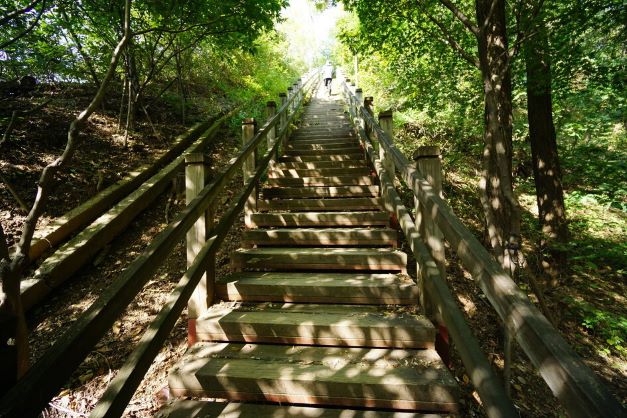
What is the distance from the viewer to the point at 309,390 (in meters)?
2.05

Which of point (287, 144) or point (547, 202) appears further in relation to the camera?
point (287, 144)

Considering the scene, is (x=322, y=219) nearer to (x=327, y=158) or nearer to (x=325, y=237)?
(x=325, y=237)

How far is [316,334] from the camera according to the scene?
244cm

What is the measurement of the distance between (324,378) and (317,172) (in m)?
3.81

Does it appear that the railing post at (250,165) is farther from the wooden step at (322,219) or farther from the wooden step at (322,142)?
the wooden step at (322,142)

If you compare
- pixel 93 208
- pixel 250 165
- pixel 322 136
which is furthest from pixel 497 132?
pixel 93 208

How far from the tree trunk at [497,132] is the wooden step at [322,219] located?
4.25ft

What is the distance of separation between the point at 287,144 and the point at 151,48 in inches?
134

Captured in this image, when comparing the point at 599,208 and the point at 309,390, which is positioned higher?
the point at 599,208

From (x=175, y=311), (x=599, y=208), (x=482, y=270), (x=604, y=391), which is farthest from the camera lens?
(x=599, y=208)

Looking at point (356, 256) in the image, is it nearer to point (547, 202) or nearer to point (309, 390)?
point (309, 390)

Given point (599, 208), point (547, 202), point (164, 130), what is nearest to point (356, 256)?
point (547, 202)

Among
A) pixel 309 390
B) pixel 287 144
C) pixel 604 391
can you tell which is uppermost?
pixel 287 144

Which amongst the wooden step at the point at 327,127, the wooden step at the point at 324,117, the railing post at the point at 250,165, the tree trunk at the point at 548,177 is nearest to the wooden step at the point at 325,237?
the railing post at the point at 250,165
